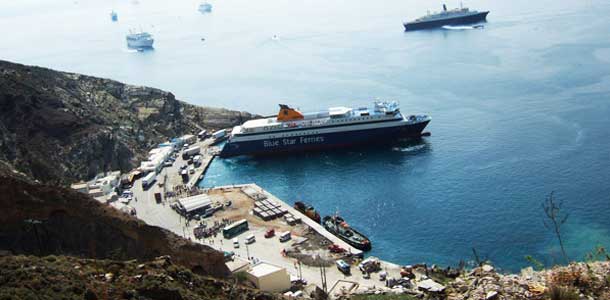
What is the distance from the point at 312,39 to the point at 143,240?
393ft

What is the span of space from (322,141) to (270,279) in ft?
115

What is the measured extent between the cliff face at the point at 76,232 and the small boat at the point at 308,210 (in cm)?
1762

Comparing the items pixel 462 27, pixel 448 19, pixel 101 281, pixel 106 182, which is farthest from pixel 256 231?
pixel 448 19

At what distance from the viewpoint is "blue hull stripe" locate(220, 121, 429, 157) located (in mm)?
64688

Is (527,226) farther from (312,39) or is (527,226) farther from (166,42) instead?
(166,42)

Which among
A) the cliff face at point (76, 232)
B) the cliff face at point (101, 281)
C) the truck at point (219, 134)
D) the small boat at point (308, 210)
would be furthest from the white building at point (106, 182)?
the cliff face at point (101, 281)

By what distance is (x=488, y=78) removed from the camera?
84562mm

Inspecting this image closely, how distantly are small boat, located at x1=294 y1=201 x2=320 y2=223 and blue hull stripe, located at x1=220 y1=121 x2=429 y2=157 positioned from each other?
17.9m

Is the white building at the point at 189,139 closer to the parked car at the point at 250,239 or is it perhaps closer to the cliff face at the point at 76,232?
the parked car at the point at 250,239

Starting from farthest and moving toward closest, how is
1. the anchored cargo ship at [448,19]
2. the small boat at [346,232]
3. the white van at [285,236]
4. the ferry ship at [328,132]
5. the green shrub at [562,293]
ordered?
the anchored cargo ship at [448,19], the ferry ship at [328,132], the white van at [285,236], the small boat at [346,232], the green shrub at [562,293]

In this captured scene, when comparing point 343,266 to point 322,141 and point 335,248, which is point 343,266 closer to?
point 335,248

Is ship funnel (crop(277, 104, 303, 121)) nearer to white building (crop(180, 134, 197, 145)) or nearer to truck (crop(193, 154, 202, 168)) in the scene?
truck (crop(193, 154, 202, 168))

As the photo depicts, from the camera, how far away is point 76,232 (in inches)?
1012

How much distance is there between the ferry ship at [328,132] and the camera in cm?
6462
